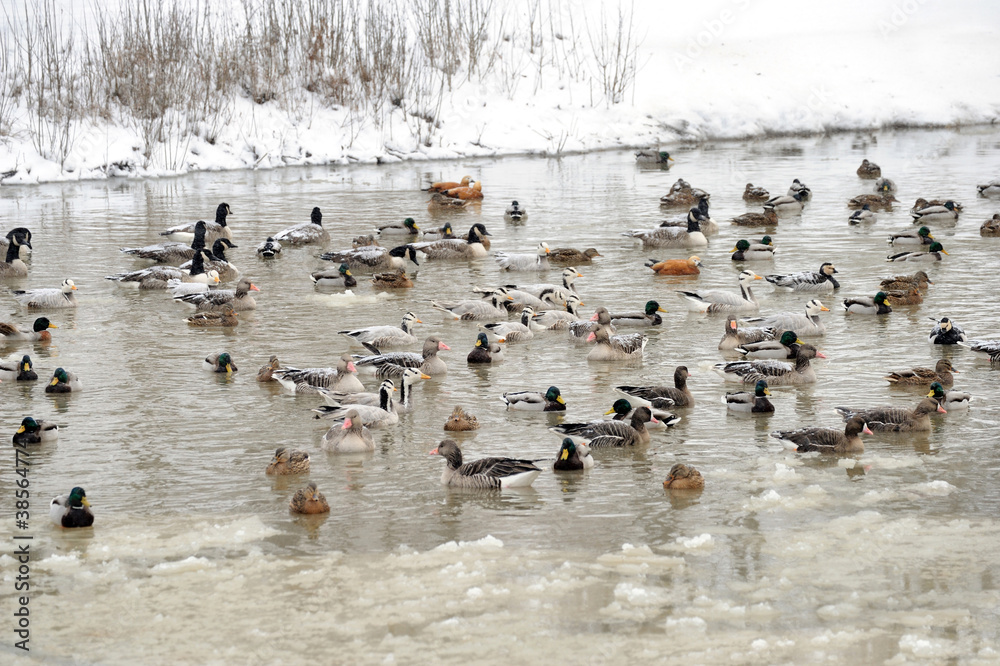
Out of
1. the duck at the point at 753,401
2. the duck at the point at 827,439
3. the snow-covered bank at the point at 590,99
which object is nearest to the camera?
the duck at the point at 827,439

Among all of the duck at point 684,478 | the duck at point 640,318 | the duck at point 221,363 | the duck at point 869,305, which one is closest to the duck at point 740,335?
the duck at point 640,318

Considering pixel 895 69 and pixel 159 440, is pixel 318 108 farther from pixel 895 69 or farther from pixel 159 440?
pixel 159 440

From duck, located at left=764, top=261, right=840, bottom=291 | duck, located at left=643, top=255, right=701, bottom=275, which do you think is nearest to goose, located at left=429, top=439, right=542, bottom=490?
duck, located at left=764, top=261, right=840, bottom=291

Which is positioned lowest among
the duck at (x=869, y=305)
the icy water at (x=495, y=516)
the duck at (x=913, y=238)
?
the icy water at (x=495, y=516)

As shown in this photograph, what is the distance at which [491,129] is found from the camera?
119 feet

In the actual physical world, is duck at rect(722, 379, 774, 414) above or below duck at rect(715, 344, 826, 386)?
below

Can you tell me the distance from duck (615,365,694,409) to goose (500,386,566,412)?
0.73 meters

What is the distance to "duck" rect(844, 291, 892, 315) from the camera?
14.9m

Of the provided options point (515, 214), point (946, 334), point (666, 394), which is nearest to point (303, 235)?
point (515, 214)

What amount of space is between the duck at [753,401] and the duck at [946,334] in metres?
3.08

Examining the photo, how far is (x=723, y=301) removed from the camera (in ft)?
50.1

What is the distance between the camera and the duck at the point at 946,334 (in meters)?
12.8

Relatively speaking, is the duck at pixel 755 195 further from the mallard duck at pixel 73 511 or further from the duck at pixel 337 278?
the mallard duck at pixel 73 511

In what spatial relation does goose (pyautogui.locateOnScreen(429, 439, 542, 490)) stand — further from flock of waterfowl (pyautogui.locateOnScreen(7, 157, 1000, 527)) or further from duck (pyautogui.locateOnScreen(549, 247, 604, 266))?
duck (pyautogui.locateOnScreen(549, 247, 604, 266))
